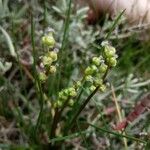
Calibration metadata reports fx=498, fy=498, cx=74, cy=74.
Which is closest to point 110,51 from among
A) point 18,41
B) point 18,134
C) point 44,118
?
point 44,118

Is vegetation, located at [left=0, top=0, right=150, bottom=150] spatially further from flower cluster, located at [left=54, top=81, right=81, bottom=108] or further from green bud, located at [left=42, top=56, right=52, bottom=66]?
green bud, located at [left=42, top=56, right=52, bottom=66]

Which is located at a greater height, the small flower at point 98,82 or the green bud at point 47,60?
the green bud at point 47,60

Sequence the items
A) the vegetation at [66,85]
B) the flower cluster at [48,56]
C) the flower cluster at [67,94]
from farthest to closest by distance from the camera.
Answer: the vegetation at [66,85], the flower cluster at [67,94], the flower cluster at [48,56]

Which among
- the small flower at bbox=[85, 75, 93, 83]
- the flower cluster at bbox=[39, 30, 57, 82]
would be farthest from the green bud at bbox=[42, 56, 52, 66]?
the small flower at bbox=[85, 75, 93, 83]

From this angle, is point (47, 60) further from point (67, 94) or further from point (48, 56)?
point (67, 94)

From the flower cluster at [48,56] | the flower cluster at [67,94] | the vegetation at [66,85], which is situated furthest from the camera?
the vegetation at [66,85]

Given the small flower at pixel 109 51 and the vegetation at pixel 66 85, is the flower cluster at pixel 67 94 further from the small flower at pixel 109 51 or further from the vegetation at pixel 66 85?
the small flower at pixel 109 51

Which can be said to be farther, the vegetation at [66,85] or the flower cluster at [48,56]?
the vegetation at [66,85]

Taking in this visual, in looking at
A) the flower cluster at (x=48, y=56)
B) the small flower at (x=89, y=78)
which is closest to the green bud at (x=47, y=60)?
the flower cluster at (x=48, y=56)

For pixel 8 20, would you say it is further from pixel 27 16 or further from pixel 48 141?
pixel 48 141
